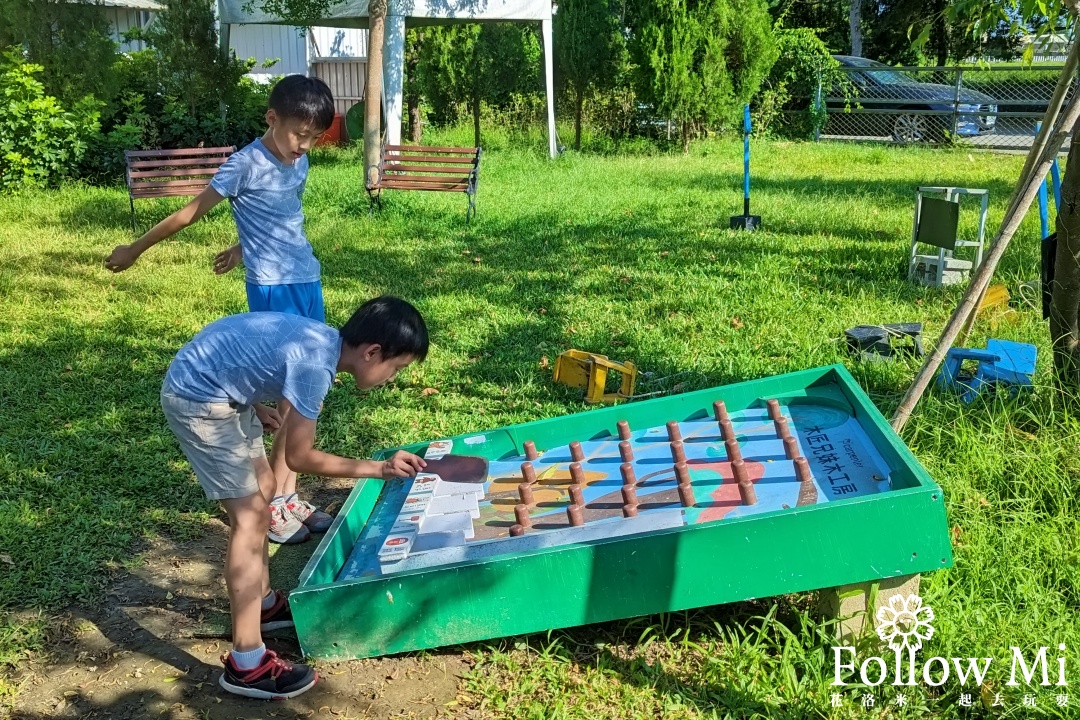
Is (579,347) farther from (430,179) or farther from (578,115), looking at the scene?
(578,115)

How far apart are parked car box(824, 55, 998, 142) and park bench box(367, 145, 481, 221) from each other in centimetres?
1099

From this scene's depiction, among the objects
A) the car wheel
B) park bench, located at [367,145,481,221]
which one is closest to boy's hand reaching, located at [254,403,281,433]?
park bench, located at [367,145,481,221]

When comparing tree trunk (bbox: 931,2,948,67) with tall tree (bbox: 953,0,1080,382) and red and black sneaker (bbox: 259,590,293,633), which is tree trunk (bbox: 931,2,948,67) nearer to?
tall tree (bbox: 953,0,1080,382)

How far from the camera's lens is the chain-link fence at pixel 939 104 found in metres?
17.7

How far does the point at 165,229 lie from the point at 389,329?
127 centimetres

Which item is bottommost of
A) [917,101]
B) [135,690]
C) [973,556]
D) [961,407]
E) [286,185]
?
[135,690]

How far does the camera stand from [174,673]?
313cm

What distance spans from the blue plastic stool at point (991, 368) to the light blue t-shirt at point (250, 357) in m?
3.30

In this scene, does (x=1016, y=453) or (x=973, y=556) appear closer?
(x=973, y=556)

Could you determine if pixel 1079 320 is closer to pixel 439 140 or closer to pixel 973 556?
pixel 973 556

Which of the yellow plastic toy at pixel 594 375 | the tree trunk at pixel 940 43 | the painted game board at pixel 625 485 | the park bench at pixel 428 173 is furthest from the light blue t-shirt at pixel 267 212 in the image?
the tree trunk at pixel 940 43

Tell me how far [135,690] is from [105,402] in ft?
9.09

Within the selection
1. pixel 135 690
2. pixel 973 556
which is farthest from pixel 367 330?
pixel 973 556

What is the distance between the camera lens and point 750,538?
2.77 m
